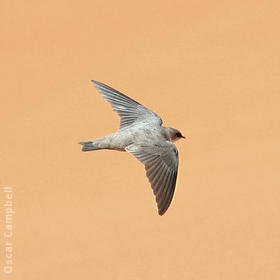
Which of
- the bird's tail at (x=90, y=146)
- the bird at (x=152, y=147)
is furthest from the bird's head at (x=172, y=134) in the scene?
the bird's tail at (x=90, y=146)

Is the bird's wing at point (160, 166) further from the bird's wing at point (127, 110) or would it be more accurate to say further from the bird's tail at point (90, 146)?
the bird's wing at point (127, 110)

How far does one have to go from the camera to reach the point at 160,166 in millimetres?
5289

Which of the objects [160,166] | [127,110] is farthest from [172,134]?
[160,166]

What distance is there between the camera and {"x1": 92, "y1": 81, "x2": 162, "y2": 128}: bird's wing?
612cm

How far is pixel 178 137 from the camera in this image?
6109 millimetres

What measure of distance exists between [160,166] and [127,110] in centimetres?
111

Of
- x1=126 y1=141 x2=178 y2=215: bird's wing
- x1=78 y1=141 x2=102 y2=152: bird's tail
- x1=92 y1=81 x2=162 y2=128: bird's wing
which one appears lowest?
x1=126 y1=141 x2=178 y2=215: bird's wing

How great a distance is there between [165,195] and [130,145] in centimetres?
55

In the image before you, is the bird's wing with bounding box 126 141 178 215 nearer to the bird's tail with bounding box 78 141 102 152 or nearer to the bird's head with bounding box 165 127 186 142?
the bird's tail with bounding box 78 141 102 152

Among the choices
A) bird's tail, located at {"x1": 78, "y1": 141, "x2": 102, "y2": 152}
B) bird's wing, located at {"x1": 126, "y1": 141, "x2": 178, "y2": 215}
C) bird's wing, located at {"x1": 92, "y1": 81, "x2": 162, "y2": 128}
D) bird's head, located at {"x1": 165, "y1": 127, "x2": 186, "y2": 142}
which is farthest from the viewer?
bird's wing, located at {"x1": 92, "y1": 81, "x2": 162, "y2": 128}

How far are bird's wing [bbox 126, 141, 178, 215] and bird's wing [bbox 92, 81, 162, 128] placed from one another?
2.16 ft

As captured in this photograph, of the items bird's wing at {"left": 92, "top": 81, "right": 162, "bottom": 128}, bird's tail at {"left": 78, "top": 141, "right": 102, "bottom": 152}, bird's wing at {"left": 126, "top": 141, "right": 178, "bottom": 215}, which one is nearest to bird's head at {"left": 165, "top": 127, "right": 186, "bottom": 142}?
bird's wing at {"left": 92, "top": 81, "right": 162, "bottom": 128}

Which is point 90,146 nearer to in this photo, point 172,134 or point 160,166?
point 160,166

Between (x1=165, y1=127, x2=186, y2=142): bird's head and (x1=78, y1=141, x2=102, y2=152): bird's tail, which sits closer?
(x1=78, y1=141, x2=102, y2=152): bird's tail
